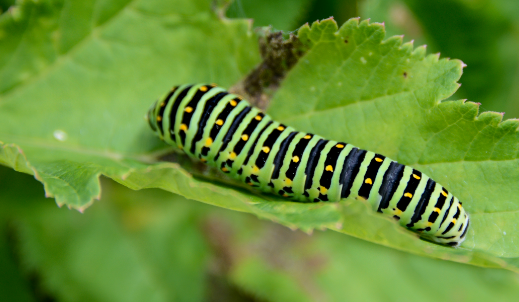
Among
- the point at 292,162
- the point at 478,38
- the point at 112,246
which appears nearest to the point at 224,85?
the point at 292,162

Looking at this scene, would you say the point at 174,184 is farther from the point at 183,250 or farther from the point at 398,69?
the point at 183,250

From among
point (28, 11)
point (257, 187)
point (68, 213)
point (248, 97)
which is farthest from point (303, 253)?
point (28, 11)

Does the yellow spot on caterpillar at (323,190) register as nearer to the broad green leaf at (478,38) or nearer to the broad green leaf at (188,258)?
the broad green leaf at (188,258)

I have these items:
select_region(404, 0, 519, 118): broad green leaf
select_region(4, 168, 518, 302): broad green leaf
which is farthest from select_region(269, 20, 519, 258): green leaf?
select_region(404, 0, 519, 118): broad green leaf

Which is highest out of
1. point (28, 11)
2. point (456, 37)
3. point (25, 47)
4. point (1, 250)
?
point (456, 37)

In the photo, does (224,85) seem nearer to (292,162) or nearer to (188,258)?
(292,162)

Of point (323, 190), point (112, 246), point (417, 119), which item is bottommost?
point (112, 246)
